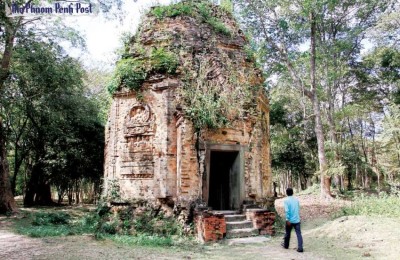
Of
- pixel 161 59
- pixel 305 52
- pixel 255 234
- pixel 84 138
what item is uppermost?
pixel 305 52

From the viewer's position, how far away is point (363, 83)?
2562 cm

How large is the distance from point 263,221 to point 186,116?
12.8 ft

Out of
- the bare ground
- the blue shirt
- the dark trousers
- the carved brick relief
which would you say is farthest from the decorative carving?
the dark trousers

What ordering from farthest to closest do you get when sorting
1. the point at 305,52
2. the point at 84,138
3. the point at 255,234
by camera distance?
the point at 84,138
the point at 305,52
the point at 255,234

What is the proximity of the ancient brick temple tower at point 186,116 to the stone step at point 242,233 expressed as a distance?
1.17 m

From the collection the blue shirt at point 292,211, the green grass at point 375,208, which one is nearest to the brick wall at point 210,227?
the blue shirt at point 292,211

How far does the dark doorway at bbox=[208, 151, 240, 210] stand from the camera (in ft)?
36.4

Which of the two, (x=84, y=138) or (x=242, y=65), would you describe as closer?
(x=242, y=65)

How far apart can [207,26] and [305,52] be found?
29.1 ft

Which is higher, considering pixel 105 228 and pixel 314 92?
pixel 314 92

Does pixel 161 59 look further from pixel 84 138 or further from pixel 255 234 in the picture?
pixel 84 138

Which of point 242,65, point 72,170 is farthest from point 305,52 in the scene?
point 72,170

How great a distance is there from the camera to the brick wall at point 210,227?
8.92m

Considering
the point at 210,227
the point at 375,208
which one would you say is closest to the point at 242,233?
the point at 210,227
